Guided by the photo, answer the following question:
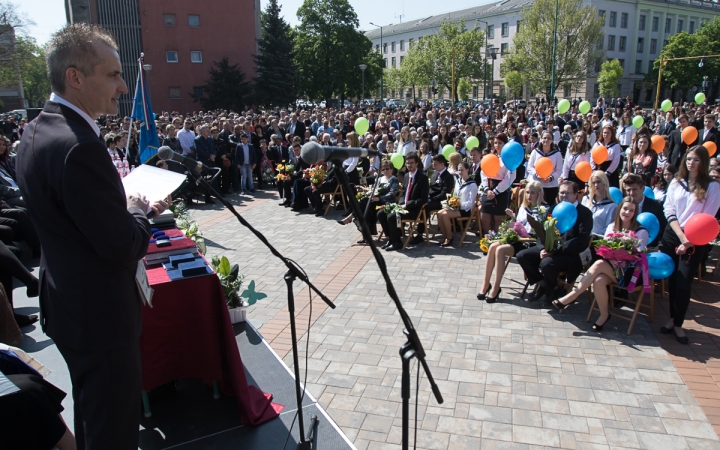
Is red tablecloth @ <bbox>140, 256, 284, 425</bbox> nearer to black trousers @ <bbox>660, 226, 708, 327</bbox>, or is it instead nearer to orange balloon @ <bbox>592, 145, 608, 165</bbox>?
black trousers @ <bbox>660, 226, 708, 327</bbox>

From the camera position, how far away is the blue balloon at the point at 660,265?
5047 millimetres

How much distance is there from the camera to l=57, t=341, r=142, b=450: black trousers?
Result: 2.00m

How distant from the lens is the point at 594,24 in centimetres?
4206

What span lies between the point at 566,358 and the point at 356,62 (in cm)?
4609

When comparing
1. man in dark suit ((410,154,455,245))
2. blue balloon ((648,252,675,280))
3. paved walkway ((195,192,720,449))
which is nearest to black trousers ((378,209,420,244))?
man in dark suit ((410,154,455,245))

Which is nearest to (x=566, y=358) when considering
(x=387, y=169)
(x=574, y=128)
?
(x=387, y=169)

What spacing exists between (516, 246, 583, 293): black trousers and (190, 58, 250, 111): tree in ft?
118

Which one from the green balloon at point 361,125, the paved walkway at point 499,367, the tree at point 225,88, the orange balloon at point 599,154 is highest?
the tree at point 225,88

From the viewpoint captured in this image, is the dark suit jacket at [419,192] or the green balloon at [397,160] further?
the green balloon at [397,160]

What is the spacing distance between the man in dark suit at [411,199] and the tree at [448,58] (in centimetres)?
4735

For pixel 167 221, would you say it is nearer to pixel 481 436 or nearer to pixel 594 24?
pixel 481 436

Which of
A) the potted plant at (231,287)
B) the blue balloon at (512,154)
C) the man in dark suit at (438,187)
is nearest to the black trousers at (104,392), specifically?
the potted plant at (231,287)

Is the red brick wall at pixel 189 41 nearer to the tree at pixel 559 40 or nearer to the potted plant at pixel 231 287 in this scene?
the tree at pixel 559 40

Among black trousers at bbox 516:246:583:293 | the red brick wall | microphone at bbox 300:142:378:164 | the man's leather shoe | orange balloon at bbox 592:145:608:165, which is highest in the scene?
the red brick wall
